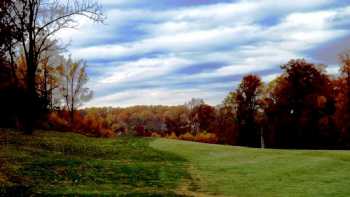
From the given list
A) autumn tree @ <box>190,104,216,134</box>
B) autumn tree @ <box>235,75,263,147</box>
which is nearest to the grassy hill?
autumn tree @ <box>235,75,263,147</box>

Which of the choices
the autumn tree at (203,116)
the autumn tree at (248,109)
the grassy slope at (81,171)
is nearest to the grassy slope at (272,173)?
the grassy slope at (81,171)

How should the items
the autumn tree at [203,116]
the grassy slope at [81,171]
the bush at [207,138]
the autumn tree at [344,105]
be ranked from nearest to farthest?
the grassy slope at [81,171], the autumn tree at [344,105], the bush at [207,138], the autumn tree at [203,116]

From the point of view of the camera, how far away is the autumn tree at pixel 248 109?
7150 cm

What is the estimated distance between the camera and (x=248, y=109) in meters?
73.9

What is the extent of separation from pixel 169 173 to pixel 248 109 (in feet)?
166

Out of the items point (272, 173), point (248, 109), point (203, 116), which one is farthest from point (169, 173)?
point (203, 116)

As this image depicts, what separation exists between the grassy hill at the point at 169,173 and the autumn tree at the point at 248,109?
3784 cm

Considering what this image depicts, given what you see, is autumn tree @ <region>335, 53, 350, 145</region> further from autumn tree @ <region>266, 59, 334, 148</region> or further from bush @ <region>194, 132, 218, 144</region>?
bush @ <region>194, 132, 218, 144</region>

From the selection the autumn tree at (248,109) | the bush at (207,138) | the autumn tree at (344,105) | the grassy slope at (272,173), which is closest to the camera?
the grassy slope at (272,173)

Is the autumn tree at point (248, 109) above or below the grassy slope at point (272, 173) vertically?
above

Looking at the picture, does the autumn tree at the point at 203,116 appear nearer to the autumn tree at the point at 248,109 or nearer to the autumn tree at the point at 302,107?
the autumn tree at the point at 248,109

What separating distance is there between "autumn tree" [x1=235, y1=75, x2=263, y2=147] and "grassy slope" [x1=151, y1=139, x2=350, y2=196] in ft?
126

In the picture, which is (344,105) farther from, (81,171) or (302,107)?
(81,171)

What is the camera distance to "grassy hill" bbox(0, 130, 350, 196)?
18.4 meters
